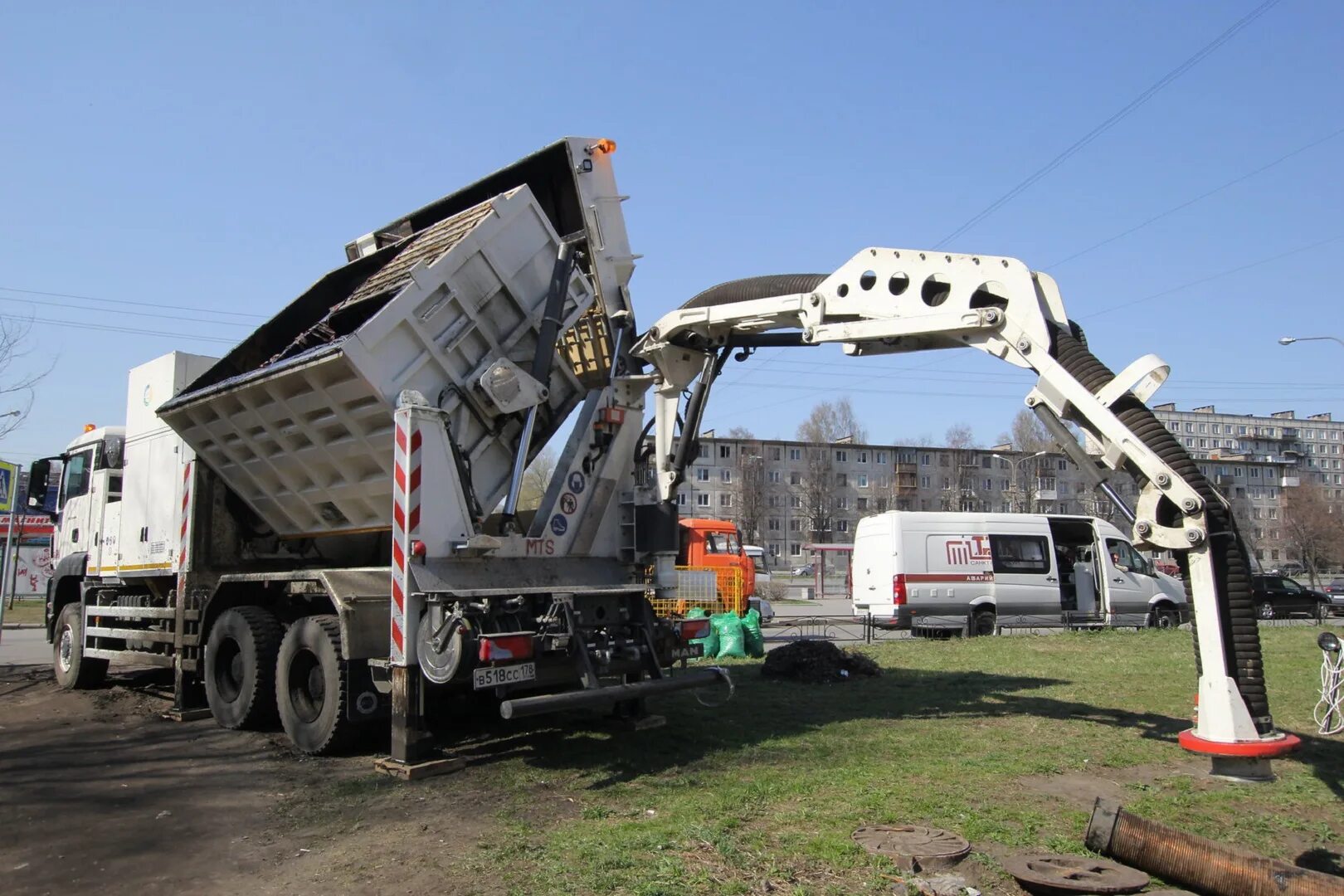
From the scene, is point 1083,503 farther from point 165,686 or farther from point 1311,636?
point 165,686

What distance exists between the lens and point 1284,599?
28.8m

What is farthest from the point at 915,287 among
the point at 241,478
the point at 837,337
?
the point at 241,478

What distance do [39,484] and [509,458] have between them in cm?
941

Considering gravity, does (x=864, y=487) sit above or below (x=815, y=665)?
above

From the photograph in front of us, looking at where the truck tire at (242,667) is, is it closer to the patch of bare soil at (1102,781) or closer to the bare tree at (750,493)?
the patch of bare soil at (1102,781)

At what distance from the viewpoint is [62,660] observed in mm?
12117

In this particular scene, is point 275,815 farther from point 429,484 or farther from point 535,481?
point 535,481

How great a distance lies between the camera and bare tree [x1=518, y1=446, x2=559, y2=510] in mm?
8102

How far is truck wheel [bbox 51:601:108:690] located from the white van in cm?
1393

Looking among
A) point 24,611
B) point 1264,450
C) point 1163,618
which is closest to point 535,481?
point 1163,618

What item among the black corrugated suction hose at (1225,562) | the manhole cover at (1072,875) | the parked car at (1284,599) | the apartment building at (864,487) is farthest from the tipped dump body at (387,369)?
the apartment building at (864,487)

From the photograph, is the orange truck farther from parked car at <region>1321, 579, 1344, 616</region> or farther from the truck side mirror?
parked car at <region>1321, 579, 1344, 616</region>

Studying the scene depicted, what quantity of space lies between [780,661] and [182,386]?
24.5ft

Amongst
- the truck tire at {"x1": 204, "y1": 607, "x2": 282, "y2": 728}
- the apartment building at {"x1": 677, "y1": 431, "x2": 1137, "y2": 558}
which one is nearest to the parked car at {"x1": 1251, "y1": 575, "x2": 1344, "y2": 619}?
the truck tire at {"x1": 204, "y1": 607, "x2": 282, "y2": 728}
